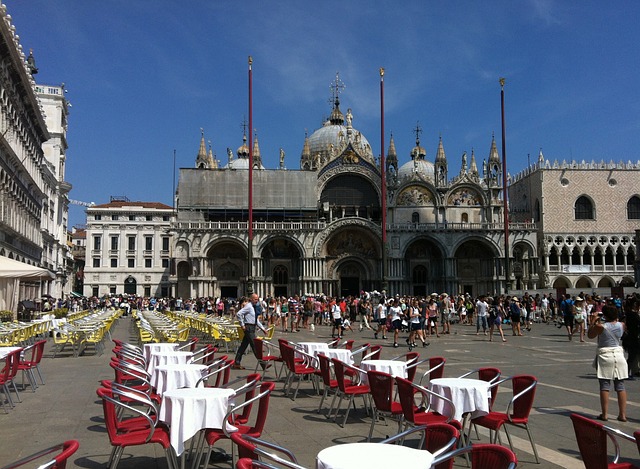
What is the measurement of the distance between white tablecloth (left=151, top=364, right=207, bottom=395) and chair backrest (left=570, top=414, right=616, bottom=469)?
15.9 ft

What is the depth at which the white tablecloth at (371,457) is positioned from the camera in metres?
3.79

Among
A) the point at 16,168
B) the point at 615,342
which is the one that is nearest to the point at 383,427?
the point at 615,342

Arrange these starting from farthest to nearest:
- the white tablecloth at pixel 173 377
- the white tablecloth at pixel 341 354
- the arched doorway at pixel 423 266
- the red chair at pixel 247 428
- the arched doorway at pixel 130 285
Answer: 1. the arched doorway at pixel 130 285
2. the arched doorway at pixel 423 266
3. the white tablecloth at pixel 341 354
4. the white tablecloth at pixel 173 377
5. the red chair at pixel 247 428

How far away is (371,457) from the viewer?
395 centimetres

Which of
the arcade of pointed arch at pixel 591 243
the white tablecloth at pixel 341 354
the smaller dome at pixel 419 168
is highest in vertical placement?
the smaller dome at pixel 419 168

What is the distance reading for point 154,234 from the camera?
7025 cm

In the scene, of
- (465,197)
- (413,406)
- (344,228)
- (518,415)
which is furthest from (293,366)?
(465,197)

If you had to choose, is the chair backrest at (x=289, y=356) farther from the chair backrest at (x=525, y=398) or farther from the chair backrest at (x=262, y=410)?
the chair backrest at (x=525, y=398)

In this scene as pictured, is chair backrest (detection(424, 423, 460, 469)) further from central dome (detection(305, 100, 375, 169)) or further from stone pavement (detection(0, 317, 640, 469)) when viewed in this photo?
central dome (detection(305, 100, 375, 169))

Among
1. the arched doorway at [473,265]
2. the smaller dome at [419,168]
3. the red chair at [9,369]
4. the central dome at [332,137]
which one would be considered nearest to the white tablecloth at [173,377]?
the red chair at [9,369]

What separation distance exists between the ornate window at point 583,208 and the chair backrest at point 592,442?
2311 inches

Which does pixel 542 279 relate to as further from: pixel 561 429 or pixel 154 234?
pixel 561 429

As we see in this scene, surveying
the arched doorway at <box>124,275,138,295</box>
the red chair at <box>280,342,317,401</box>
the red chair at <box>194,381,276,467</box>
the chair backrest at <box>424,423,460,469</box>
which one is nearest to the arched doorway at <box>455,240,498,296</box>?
the arched doorway at <box>124,275,138,295</box>

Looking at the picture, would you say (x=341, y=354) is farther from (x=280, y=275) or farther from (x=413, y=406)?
(x=280, y=275)
